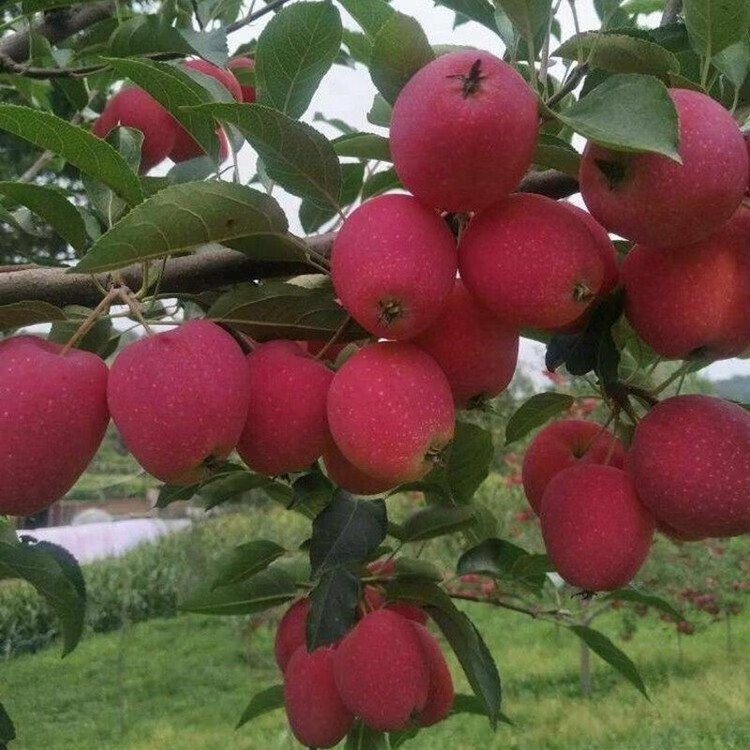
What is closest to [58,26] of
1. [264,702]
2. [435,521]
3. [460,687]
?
[435,521]

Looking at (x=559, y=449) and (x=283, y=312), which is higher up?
(x=283, y=312)

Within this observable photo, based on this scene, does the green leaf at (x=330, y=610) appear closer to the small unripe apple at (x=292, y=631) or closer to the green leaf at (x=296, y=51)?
the small unripe apple at (x=292, y=631)

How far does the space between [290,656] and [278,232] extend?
26.1 inches

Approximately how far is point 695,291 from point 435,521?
22.3 inches

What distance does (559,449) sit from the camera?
79 cm

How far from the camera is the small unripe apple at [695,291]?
0.53 metres

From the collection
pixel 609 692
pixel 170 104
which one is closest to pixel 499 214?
pixel 170 104

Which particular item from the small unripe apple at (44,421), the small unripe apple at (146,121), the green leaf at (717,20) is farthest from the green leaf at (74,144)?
the small unripe apple at (146,121)

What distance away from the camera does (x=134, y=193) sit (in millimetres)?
568

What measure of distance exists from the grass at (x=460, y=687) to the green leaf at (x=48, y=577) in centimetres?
200

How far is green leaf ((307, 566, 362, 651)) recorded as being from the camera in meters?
0.83

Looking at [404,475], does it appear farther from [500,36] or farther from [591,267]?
[500,36]

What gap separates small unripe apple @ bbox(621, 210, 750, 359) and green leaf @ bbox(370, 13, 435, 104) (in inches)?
7.0

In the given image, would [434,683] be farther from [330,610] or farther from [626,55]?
[626,55]
